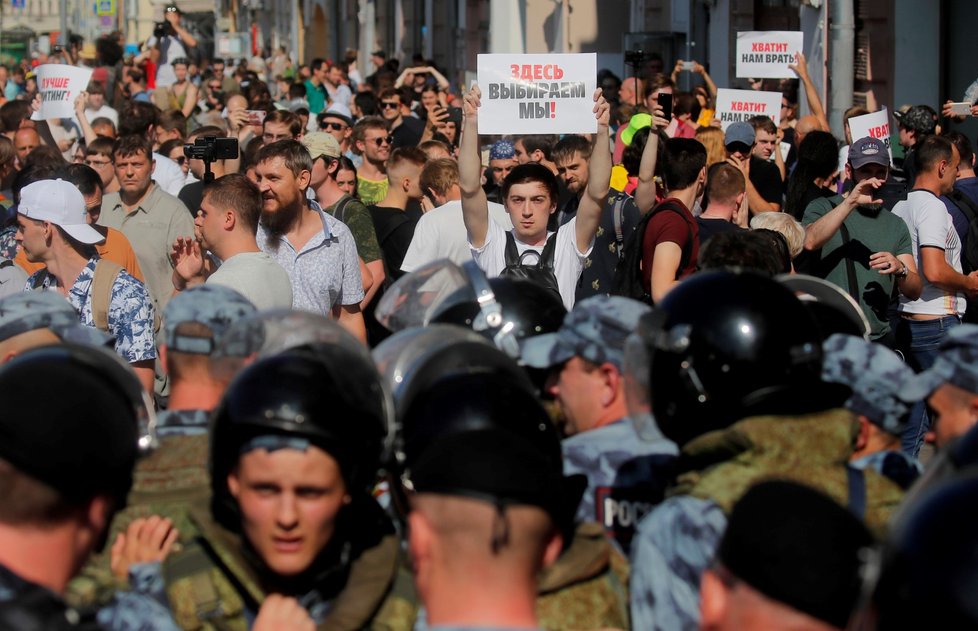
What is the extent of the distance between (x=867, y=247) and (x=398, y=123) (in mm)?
8636

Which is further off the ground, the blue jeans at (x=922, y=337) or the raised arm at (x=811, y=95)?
the raised arm at (x=811, y=95)

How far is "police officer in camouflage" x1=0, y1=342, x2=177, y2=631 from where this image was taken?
2572 millimetres

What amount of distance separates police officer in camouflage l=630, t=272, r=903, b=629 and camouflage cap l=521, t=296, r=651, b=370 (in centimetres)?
23

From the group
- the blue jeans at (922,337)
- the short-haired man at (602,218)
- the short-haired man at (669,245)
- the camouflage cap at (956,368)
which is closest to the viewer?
the camouflage cap at (956,368)

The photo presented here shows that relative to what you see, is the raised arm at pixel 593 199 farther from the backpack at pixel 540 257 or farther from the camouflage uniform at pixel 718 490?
the camouflage uniform at pixel 718 490

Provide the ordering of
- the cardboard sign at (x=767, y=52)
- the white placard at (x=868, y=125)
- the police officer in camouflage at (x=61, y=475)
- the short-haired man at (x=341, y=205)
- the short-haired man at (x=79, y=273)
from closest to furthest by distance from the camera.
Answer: the police officer in camouflage at (x=61, y=475)
the short-haired man at (x=79, y=273)
the short-haired man at (x=341, y=205)
the white placard at (x=868, y=125)
the cardboard sign at (x=767, y=52)

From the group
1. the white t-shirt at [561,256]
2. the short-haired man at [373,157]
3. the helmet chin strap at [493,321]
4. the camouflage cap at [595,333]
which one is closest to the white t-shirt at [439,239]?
the white t-shirt at [561,256]

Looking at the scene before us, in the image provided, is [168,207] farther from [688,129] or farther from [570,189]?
[688,129]

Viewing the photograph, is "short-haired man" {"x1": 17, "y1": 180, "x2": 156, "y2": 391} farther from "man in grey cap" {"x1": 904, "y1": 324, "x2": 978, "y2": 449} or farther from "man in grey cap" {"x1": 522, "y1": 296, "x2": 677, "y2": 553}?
"man in grey cap" {"x1": 904, "y1": 324, "x2": 978, "y2": 449}

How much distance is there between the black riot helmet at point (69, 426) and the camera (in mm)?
2621

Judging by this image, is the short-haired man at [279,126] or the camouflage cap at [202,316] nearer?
the camouflage cap at [202,316]

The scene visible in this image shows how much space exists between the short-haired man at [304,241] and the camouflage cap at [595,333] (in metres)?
3.10

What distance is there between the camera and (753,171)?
10672 millimetres

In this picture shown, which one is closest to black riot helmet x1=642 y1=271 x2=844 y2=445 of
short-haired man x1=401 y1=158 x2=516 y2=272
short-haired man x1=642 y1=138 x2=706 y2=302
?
short-haired man x1=642 y1=138 x2=706 y2=302
